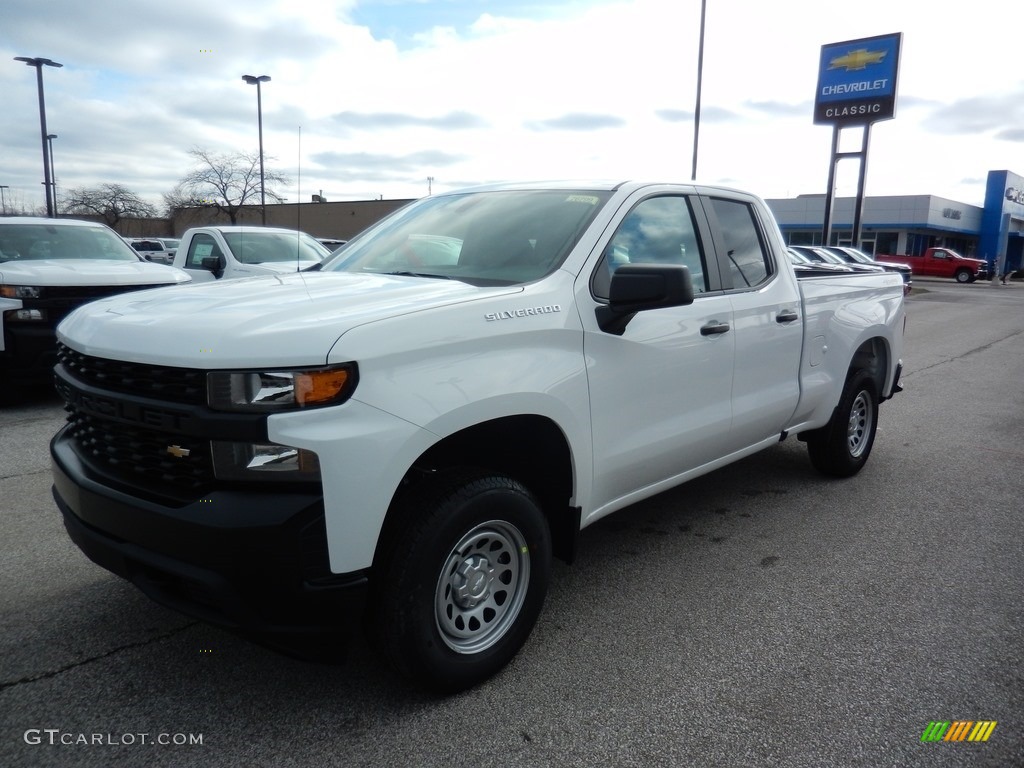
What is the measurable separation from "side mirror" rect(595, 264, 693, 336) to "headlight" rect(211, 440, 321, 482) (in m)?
1.37

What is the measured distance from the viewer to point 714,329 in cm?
378

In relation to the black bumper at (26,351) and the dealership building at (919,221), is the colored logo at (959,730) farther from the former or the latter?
the dealership building at (919,221)

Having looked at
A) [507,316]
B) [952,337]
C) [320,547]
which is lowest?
[952,337]

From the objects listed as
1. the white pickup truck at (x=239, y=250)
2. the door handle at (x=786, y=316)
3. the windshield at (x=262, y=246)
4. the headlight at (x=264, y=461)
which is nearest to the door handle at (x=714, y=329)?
the door handle at (x=786, y=316)

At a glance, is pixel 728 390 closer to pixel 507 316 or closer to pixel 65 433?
pixel 507 316

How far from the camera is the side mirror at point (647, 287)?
9.69 feet

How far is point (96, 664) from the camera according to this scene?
2.96 metres

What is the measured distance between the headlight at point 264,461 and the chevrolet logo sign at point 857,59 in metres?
33.5

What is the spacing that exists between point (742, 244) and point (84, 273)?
5.99 meters

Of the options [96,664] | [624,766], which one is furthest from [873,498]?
[96,664]

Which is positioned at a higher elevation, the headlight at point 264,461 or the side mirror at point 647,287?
the side mirror at point 647,287

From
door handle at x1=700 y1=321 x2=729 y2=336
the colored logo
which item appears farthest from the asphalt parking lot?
door handle at x1=700 y1=321 x2=729 y2=336

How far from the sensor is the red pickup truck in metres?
43.4

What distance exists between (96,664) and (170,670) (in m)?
0.29
